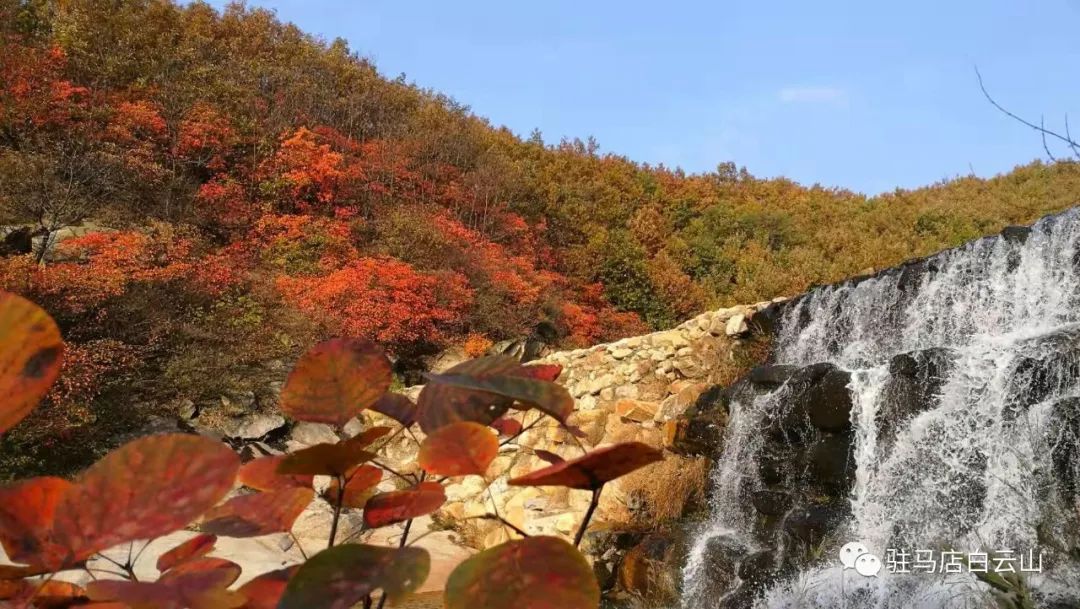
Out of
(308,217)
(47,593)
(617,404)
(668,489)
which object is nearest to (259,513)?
(47,593)

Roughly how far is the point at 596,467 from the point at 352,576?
0.42 feet

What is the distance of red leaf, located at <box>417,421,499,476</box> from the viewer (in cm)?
39

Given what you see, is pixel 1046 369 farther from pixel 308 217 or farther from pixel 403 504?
pixel 308 217

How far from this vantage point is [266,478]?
0.45 meters

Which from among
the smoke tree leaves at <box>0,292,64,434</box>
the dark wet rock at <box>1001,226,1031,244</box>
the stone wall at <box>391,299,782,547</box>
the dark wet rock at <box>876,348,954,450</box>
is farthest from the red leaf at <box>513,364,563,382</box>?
the dark wet rock at <box>1001,226,1031,244</box>

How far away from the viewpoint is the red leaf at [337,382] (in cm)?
40

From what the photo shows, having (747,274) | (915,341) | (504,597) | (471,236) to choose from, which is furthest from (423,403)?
(747,274)

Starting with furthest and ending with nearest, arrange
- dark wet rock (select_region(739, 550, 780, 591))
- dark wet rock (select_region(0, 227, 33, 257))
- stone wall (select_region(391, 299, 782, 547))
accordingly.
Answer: dark wet rock (select_region(0, 227, 33, 257))
stone wall (select_region(391, 299, 782, 547))
dark wet rock (select_region(739, 550, 780, 591))

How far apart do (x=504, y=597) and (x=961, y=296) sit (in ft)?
24.3

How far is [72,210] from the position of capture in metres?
8.32

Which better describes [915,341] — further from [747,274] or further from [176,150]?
[176,150]

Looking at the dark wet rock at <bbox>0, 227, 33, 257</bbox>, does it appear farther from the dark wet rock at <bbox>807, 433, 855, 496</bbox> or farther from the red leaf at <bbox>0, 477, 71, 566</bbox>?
the red leaf at <bbox>0, 477, 71, 566</bbox>

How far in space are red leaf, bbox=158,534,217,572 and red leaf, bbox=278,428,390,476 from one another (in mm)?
103

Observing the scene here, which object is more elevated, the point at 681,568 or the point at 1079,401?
the point at 1079,401
